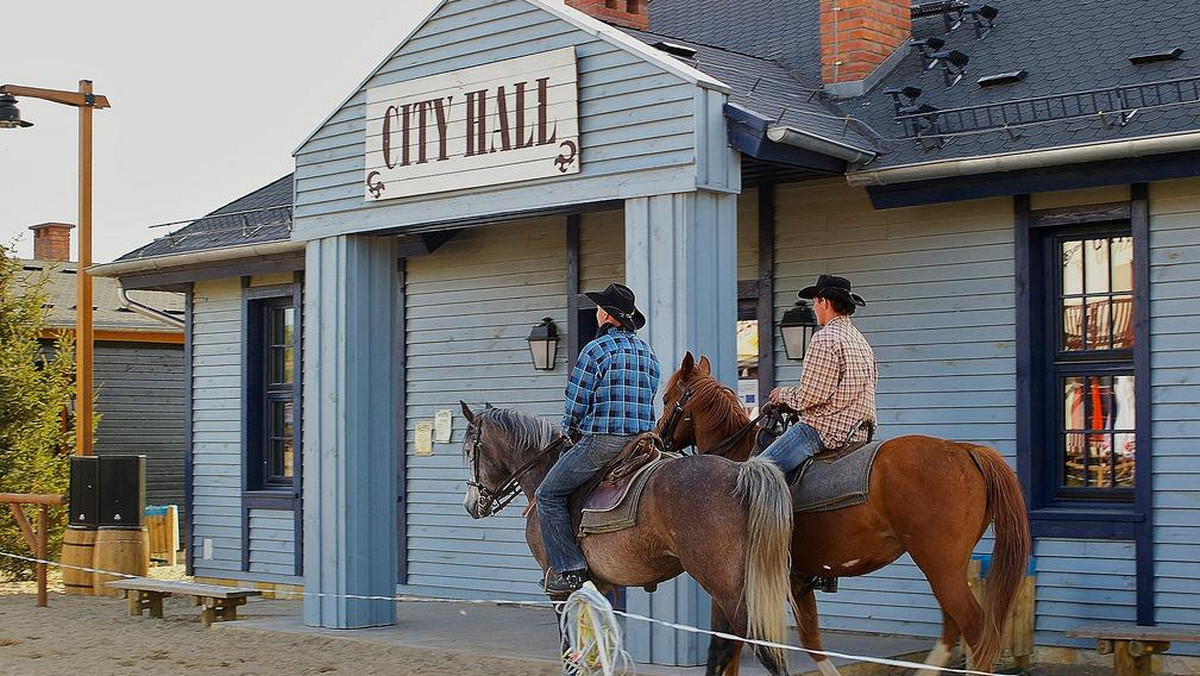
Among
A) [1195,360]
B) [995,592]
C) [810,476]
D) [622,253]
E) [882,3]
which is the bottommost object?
[995,592]

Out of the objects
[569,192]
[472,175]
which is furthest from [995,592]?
[472,175]

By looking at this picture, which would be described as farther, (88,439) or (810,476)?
(88,439)

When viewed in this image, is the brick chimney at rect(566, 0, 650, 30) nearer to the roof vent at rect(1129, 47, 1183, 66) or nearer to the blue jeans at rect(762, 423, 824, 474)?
the roof vent at rect(1129, 47, 1183, 66)

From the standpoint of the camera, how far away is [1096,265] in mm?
10602

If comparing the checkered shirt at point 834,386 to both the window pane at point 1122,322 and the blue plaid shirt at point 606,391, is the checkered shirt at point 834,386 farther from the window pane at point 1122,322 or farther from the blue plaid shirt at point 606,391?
the window pane at point 1122,322

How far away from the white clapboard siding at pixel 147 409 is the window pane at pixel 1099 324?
16.8m

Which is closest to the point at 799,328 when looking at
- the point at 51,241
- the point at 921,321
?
the point at 921,321

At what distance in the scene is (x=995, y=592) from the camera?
25.7 ft

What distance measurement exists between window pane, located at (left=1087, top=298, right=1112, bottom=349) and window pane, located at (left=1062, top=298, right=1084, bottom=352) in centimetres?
6

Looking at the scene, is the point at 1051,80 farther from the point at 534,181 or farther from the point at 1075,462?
the point at 534,181

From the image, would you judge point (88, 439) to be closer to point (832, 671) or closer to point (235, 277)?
point (235, 277)

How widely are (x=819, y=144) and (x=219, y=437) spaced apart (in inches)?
364

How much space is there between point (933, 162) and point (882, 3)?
297 centimetres

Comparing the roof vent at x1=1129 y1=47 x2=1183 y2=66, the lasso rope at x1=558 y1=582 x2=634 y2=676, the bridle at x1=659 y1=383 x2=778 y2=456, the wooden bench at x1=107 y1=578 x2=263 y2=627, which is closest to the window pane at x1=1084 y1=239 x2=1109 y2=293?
the roof vent at x1=1129 y1=47 x2=1183 y2=66
